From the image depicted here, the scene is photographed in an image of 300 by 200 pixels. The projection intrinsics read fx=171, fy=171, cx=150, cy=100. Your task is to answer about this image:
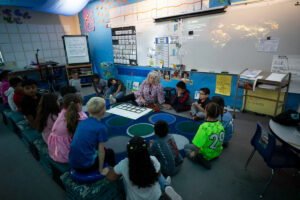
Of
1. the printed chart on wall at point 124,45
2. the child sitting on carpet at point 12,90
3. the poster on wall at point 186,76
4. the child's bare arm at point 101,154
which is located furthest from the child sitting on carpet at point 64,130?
the printed chart on wall at point 124,45

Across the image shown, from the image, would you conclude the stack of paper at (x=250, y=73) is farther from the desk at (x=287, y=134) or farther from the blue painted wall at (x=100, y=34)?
the blue painted wall at (x=100, y=34)

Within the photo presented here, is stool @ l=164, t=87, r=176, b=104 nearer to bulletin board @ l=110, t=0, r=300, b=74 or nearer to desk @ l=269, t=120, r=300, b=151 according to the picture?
bulletin board @ l=110, t=0, r=300, b=74

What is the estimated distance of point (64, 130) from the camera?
175cm

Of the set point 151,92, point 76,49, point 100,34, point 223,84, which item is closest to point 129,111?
point 151,92

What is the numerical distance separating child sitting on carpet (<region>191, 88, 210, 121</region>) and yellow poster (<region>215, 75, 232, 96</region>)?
2.91ft

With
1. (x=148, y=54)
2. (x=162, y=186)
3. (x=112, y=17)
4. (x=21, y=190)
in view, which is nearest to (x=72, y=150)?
(x=162, y=186)

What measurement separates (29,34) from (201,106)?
6.05m

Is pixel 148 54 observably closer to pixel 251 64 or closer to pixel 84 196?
pixel 251 64

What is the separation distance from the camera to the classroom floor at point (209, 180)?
173 centimetres

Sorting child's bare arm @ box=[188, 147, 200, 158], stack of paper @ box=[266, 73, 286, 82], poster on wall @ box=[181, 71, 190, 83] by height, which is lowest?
child's bare arm @ box=[188, 147, 200, 158]

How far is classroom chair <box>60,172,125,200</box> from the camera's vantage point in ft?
4.62

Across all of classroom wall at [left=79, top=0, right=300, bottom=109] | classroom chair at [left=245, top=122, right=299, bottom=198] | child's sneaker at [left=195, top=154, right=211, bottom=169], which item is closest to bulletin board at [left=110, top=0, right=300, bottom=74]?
classroom wall at [left=79, top=0, right=300, bottom=109]

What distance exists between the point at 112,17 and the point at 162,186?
17.0 feet

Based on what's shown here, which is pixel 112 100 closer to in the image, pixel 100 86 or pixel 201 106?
pixel 100 86
